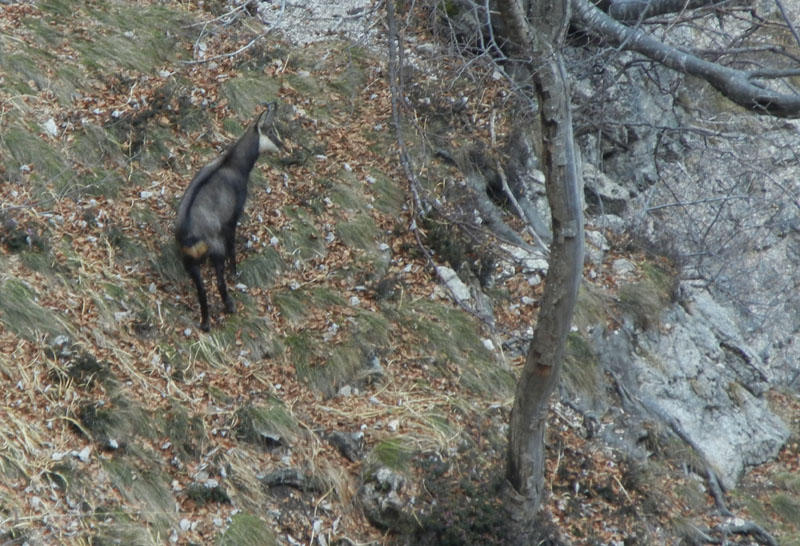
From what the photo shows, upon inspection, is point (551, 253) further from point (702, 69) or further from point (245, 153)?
point (245, 153)

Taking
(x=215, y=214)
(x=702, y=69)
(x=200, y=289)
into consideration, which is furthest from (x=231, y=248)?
(x=702, y=69)

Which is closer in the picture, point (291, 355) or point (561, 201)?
point (561, 201)

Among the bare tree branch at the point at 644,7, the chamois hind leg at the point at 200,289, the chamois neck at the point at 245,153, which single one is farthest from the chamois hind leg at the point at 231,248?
the bare tree branch at the point at 644,7

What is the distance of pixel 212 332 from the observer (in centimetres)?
712

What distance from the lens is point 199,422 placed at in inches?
250

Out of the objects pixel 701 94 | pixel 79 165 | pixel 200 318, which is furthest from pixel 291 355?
pixel 701 94

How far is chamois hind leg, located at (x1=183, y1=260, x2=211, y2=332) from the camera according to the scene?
6.95 metres

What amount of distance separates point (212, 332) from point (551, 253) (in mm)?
2905

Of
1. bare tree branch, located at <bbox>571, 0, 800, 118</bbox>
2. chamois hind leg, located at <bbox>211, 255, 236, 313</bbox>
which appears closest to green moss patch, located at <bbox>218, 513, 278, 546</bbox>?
chamois hind leg, located at <bbox>211, 255, 236, 313</bbox>

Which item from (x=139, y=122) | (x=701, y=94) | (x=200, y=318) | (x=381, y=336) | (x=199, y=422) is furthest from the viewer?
(x=701, y=94)

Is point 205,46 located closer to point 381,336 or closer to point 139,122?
point 139,122

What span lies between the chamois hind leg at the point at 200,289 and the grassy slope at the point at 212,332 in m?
0.12

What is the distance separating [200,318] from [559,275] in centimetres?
304

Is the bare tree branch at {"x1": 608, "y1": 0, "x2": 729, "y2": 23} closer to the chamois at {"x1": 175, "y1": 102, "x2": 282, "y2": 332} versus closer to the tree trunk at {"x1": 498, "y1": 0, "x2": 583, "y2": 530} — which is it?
the tree trunk at {"x1": 498, "y1": 0, "x2": 583, "y2": 530}
